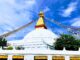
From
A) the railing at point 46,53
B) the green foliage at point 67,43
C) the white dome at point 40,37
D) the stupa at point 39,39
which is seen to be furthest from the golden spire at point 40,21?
the railing at point 46,53

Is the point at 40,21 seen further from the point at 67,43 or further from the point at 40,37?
the point at 67,43

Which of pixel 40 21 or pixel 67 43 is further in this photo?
pixel 40 21

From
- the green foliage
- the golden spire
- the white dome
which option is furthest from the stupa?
the golden spire

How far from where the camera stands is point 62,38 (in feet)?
113

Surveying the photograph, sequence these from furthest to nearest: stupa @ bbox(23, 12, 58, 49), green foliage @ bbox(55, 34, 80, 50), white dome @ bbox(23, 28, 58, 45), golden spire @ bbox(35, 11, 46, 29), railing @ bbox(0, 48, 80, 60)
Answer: golden spire @ bbox(35, 11, 46, 29) → white dome @ bbox(23, 28, 58, 45) → stupa @ bbox(23, 12, 58, 49) → green foliage @ bbox(55, 34, 80, 50) → railing @ bbox(0, 48, 80, 60)

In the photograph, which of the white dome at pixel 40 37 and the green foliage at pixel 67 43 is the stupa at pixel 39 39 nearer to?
the white dome at pixel 40 37

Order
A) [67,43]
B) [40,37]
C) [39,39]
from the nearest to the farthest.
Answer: [67,43] < [39,39] < [40,37]

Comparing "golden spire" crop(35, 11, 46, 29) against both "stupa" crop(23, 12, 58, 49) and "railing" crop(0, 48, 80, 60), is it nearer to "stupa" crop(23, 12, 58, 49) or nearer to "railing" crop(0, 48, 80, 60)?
"stupa" crop(23, 12, 58, 49)

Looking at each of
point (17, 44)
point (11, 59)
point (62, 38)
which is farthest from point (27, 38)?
point (11, 59)

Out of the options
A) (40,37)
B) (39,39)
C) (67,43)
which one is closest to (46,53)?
(67,43)

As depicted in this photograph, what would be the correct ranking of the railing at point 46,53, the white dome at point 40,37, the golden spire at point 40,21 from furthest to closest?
the golden spire at point 40,21
the white dome at point 40,37
the railing at point 46,53

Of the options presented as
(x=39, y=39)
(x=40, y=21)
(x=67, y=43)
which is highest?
(x=40, y=21)

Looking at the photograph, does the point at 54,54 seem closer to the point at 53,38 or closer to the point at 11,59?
the point at 11,59

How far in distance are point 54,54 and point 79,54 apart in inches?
90.8
